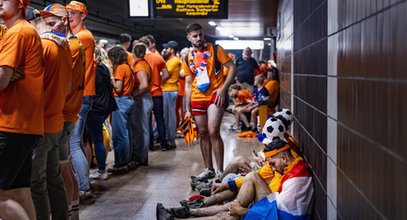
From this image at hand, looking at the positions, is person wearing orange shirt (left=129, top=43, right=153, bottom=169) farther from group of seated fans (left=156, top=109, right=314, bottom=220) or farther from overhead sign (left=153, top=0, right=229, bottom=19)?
group of seated fans (left=156, top=109, right=314, bottom=220)

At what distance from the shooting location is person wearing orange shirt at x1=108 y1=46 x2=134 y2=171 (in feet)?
24.2

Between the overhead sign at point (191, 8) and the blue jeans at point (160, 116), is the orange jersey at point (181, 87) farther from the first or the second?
the overhead sign at point (191, 8)

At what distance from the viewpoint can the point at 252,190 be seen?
177 inches

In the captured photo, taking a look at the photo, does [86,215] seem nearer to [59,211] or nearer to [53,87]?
[59,211]

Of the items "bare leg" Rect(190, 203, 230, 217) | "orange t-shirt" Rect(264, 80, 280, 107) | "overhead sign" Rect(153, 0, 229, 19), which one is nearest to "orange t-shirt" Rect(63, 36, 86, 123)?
"bare leg" Rect(190, 203, 230, 217)

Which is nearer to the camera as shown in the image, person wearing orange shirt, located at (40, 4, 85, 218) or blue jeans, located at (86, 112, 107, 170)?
person wearing orange shirt, located at (40, 4, 85, 218)

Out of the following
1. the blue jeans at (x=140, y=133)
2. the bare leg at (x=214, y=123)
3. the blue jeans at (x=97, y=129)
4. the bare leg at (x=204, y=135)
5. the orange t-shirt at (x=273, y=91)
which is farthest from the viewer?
the orange t-shirt at (x=273, y=91)

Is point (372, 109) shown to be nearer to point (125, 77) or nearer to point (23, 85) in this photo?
point (23, 85)

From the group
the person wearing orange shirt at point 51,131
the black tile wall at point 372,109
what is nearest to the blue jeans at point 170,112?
the person wearing orange shirt at point 51,131

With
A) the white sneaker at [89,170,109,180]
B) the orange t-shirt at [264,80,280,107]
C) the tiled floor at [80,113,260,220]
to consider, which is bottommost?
the tiled floor at [80,113,260,220]

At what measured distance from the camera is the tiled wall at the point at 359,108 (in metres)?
1.78

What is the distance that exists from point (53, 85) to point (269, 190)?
1841 mm

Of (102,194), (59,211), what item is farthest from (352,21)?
(102,194)

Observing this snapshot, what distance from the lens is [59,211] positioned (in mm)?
4199
